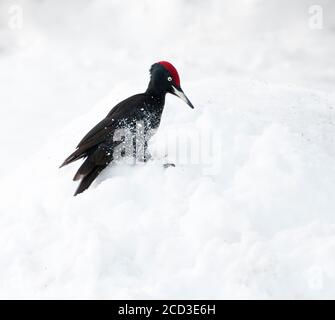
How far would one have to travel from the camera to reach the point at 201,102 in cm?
732

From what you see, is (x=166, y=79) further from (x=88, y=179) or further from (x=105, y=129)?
(x=88, y=179)

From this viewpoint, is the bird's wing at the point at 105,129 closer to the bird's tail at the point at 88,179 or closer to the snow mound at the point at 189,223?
the bird's tail at the point at 88,179

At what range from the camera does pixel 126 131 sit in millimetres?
5250

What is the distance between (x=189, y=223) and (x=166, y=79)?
2.30 m

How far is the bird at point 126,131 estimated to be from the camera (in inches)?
199

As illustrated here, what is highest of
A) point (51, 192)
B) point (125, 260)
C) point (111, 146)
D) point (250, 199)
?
point (111, 146)

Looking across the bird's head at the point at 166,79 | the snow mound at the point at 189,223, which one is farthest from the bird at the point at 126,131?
the snow mound at the point at 189,223

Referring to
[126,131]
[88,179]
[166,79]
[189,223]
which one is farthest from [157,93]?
[189,223]

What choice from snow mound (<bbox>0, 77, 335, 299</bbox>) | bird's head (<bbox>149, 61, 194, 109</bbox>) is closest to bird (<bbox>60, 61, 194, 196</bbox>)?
bird's head (<bbox>149, 61, 194, 109</bbox>)

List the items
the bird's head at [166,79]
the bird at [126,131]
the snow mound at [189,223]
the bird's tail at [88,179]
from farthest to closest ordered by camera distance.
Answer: the bird's head at [166,79] → the bird at [126,131] → the bird's tail at [88,179] → the snow mound at [189,223]

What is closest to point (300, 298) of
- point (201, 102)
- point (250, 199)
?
point (250, 199)

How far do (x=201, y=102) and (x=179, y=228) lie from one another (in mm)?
3729

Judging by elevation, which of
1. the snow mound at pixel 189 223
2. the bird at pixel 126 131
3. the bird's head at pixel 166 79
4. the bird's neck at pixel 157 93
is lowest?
the snow mound at pixel 189 223
